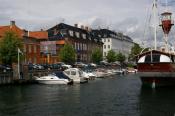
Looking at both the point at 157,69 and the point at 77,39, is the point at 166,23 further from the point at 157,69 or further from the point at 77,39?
the point at 77,39

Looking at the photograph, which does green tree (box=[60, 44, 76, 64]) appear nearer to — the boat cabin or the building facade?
the building facade

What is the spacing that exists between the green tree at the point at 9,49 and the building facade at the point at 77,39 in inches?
1625

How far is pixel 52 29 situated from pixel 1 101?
90068 millimetres

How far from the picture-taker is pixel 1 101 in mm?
47594

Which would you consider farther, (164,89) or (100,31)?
(100,31)

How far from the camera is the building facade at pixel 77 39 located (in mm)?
130625

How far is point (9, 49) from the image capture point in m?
80.6

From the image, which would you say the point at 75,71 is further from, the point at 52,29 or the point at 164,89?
the point at 52,29

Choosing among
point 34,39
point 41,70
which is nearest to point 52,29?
point 34,39

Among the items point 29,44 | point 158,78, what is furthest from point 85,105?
point 29,44

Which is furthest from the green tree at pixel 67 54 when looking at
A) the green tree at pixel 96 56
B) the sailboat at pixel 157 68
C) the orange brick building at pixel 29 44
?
the sailboat at pixel 157 68

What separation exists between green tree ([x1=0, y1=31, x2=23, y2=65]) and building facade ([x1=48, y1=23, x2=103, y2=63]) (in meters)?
41.3

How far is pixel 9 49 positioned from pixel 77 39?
60900 millimetres

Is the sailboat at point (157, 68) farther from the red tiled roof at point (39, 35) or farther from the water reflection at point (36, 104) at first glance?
the red tiled roof at point (39, 35)
